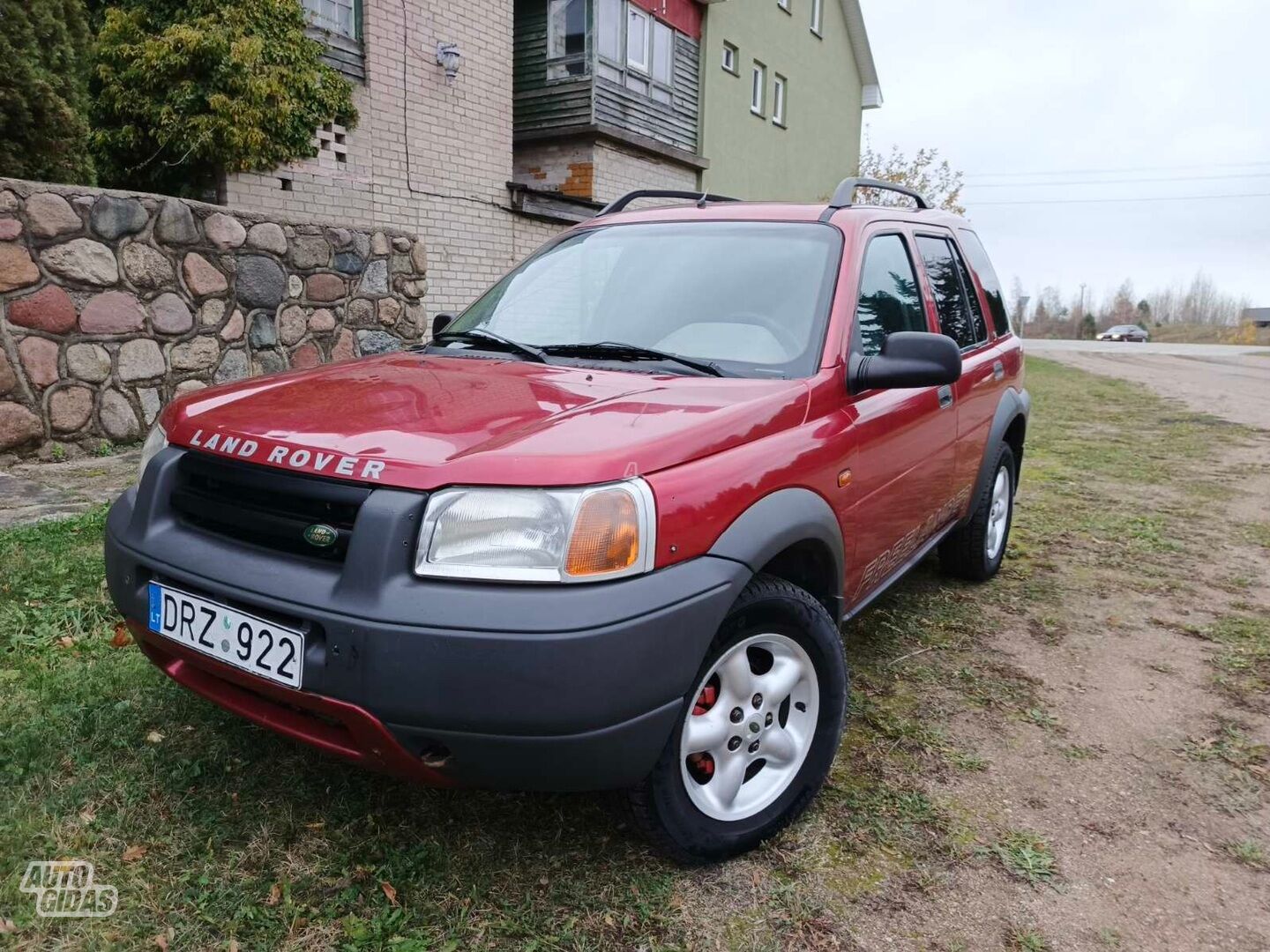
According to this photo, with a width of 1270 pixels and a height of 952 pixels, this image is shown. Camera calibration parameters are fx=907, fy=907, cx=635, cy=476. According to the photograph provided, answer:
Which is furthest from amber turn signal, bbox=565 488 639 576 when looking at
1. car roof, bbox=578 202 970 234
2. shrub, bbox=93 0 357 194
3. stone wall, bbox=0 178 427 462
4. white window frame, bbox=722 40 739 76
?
white window frame, bbox=722 40 739 76

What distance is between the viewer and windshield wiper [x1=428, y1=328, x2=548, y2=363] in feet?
9.42

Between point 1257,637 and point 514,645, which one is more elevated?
point 514,645

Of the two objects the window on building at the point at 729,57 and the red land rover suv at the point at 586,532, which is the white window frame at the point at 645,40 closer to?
the window on building at the point at 729,57

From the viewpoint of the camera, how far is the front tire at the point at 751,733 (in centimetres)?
213

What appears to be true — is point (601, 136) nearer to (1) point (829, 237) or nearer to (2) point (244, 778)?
(1) point (829, 237)

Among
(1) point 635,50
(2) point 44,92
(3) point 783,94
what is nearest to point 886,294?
(2) point 44,92

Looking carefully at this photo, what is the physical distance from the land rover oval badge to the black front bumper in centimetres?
4

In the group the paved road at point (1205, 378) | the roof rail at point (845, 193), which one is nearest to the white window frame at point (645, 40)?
the paved road at point (1205, 378)

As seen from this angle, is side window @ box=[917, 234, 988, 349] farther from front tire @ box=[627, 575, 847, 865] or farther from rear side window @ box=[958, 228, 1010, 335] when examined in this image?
front tire @ box=[627, 575, 847, 865]

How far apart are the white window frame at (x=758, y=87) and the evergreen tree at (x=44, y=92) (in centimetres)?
1593

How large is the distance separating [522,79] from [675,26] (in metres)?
3.63

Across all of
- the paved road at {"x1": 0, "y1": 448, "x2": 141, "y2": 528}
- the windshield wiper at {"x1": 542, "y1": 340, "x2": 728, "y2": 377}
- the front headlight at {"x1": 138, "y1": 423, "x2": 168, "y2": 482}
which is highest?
the windshield wiper at {"x1": 542, "y1": 340, "x2": 728, "y2": 377}

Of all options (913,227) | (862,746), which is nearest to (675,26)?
(913,227)

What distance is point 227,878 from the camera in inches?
84.4
